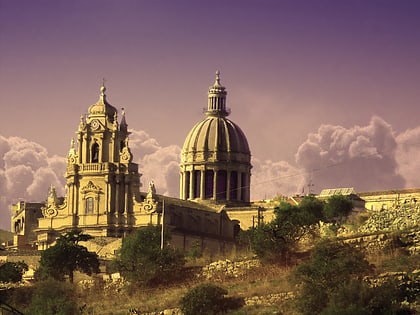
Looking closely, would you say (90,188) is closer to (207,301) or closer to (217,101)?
(217,101)

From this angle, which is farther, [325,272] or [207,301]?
[207,301]

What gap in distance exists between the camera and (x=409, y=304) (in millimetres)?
76188

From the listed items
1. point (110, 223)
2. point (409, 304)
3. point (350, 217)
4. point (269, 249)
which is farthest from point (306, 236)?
point (110, 223)

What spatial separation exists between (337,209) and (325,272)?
45.5 m

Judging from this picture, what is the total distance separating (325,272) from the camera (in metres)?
81.1

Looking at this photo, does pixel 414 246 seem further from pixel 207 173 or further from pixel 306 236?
pixel 207 173

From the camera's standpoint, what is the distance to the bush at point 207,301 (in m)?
82.2

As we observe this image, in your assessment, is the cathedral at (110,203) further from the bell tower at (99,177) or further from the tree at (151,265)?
the tree at (151,265)

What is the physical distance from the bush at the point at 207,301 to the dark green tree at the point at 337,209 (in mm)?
39369

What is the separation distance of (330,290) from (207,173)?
286 feet

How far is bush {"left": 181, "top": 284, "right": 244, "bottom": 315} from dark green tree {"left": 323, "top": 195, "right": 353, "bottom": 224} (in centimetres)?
3937


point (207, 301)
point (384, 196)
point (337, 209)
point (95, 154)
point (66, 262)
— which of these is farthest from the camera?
point (384, 196)

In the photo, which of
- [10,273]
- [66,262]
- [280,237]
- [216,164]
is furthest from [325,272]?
[216,164]

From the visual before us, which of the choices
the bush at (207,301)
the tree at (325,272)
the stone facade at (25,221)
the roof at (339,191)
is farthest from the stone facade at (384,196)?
the bush at (207,301)
